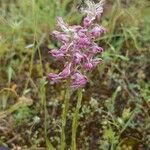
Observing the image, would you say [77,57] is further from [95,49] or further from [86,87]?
[86,87]

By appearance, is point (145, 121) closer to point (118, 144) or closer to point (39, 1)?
point (118, 144)

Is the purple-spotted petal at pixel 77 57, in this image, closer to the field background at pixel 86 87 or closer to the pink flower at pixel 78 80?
the pink flower at pixel 78 80

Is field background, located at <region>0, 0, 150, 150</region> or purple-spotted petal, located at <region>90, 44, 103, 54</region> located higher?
purple-spotted petal, located at <region>90, 44, 103, 54</region>

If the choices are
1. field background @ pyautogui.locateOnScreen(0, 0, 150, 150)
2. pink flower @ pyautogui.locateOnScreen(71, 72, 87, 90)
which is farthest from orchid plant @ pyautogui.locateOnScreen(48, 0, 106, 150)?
field background @ pyautogui.locateOnScreen(0, 0, 150, 150)

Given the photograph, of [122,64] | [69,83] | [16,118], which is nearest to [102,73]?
[122,64]

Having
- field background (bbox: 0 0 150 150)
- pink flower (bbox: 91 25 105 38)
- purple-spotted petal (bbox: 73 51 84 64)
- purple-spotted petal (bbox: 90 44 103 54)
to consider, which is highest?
pink flower (bbox: 91 25 105 38)

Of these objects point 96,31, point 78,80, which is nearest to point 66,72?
point 78,80

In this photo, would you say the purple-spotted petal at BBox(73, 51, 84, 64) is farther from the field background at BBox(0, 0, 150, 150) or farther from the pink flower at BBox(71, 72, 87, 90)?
the field background at BBox(0, 0, 150, 150)

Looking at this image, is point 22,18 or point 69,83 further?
point 22,18
